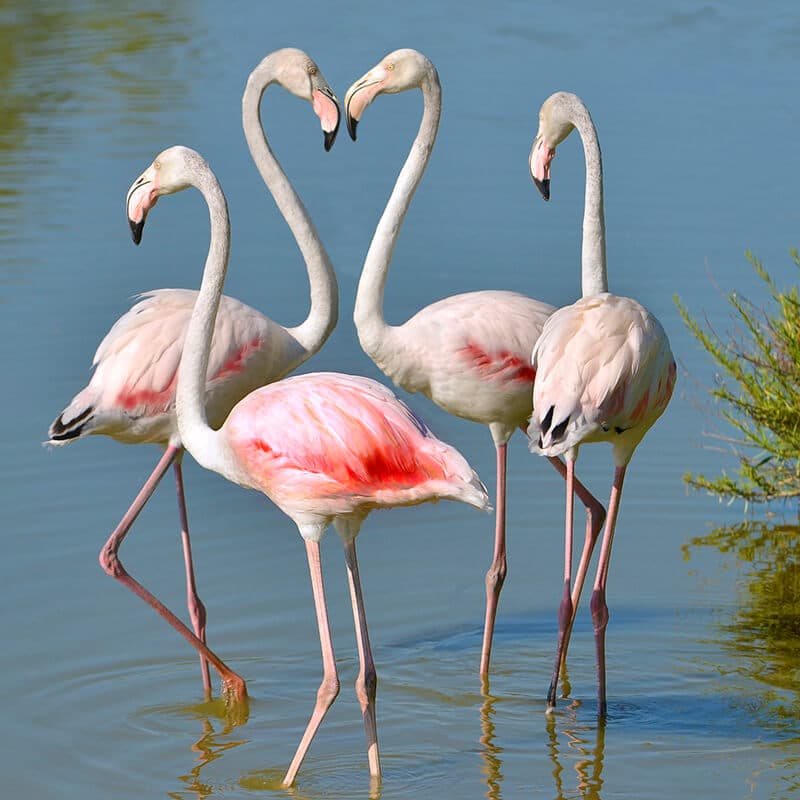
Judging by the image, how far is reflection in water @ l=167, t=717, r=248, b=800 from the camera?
5.07 meters

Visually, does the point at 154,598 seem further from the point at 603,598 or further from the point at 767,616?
the point at 767,616

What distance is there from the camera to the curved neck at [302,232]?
5.96m

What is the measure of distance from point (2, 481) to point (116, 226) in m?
3.50

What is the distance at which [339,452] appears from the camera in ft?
15.9

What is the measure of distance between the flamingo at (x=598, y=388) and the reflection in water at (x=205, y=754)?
3.39 feet

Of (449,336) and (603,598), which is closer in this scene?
(603,598)

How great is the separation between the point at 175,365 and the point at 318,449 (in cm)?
93

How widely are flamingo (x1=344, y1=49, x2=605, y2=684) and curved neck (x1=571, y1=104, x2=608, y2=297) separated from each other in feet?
0.07

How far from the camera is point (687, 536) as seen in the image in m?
6.96

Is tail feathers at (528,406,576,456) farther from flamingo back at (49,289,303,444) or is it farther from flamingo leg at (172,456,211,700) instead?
flamingo leg at (172,456,211,700)

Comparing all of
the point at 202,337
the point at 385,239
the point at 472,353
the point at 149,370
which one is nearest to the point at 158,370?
the point at 149,370

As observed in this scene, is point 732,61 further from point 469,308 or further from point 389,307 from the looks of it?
point 469,308

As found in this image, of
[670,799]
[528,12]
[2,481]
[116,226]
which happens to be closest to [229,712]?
[670,799]

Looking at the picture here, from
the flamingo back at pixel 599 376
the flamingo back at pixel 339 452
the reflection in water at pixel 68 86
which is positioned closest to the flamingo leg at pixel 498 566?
the flamingo back at pixel 599 376
